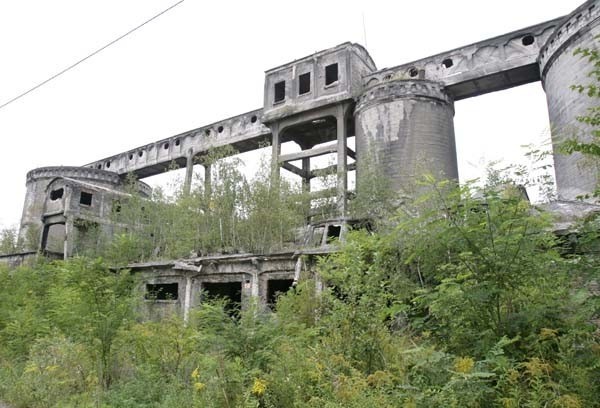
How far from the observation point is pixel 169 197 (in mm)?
24250

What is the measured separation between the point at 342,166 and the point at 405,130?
3.34m

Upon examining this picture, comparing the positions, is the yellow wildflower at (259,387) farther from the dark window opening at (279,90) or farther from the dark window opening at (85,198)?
the dark window opening at (85,198)

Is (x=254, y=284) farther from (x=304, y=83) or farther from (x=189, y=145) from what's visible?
(x=189, y=145)

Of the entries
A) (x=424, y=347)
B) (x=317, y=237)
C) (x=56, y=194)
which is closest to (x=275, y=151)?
(x=317, y=237)

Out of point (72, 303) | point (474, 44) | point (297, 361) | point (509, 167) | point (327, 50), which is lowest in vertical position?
point (297, 361)

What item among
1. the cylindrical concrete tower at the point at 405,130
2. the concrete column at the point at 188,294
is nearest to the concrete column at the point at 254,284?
the concrete column at the point at 188,294

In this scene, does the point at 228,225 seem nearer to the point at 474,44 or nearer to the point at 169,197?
the point at 169,197

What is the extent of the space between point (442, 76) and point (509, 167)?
16284 mm

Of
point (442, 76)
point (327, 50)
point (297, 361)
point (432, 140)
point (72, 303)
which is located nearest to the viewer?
point (297, 361)

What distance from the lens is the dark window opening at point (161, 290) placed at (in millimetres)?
16047

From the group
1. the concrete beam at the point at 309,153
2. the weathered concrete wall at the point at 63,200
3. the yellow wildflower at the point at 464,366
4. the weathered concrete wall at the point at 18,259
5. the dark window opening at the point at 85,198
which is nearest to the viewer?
the yellow wildflower at the point at 464,366

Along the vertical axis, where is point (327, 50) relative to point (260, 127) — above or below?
above

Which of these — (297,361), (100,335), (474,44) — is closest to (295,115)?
(474,44)

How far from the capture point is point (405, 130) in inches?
742
